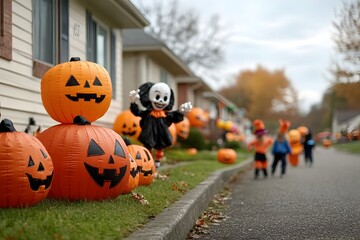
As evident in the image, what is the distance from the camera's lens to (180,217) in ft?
18.6

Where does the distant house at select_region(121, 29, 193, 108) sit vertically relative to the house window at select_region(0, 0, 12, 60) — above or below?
above

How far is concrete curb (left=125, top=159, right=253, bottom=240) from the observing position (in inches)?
184

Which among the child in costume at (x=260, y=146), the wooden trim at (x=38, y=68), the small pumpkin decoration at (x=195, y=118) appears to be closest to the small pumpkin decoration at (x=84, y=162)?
the wooden trim at (x=38, y=68)

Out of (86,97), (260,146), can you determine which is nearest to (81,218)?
(86,97)

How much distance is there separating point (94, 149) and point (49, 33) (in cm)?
514

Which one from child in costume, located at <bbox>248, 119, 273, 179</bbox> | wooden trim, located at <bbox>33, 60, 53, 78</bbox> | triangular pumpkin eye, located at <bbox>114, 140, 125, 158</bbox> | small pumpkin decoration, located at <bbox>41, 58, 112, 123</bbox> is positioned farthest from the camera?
child in costume, located at <bbox>248, 119, 273, 179</bbox>

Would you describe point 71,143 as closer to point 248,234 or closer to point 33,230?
point 33,230

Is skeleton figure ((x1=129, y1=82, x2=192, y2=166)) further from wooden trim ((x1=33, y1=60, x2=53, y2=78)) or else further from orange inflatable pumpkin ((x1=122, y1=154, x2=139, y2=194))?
orange inflatable pumpkin ((x1=122, y1=154, x2=139, y2=194))

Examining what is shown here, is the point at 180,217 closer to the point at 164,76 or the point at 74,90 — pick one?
the point at 74,90

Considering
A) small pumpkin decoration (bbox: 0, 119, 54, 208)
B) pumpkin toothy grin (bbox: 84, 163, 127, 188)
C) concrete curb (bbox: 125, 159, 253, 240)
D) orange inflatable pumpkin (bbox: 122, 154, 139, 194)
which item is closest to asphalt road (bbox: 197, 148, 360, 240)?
concrete curb (bbox: 125, 159, 253, 240)

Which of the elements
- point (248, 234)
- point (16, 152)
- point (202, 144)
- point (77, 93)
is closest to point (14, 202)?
point (16, 152)

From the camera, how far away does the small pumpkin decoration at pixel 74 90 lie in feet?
20.6

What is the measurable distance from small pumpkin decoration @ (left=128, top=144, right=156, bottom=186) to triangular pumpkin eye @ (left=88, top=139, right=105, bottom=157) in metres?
1.85

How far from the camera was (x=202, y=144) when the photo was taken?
2562 centimetres
